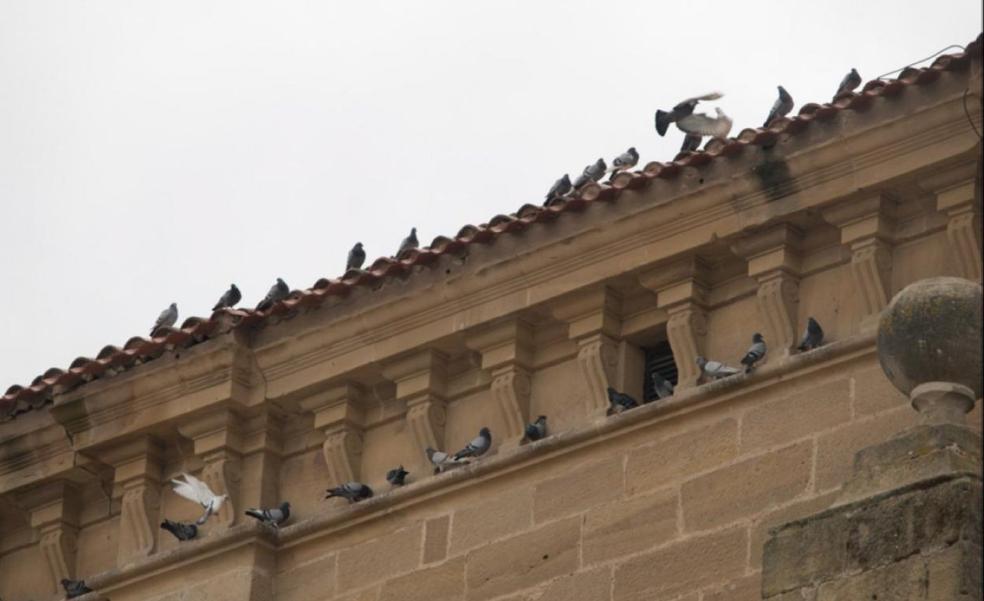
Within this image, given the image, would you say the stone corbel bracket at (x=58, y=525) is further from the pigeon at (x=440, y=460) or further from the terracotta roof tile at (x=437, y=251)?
the pigeon at (x=440, y=460)

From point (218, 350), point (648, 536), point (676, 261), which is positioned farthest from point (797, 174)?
point (218, 350)

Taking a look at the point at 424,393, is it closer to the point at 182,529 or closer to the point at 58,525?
the point at 182,529

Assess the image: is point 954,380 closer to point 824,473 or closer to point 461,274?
point 824,473

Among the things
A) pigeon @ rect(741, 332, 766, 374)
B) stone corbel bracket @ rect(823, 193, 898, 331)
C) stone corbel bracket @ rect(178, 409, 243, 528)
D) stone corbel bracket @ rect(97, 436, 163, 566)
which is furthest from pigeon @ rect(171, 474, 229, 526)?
stone corbel bracket @ rect(823, 193, 898, 331)

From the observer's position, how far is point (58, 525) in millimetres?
17203

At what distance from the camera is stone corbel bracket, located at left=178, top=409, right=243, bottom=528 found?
16.4 m

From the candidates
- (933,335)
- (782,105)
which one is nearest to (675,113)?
(782,105)

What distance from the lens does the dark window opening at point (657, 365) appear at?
15188mm

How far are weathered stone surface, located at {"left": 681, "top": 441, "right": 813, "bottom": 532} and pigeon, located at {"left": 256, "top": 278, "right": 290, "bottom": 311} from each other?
2793mm

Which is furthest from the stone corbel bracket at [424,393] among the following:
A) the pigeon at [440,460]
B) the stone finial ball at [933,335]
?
the stone finial ball at [933,335]

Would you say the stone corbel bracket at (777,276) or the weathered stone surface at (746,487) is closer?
the weathered stone surface at (746,487)

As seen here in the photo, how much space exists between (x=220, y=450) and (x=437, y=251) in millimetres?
1625

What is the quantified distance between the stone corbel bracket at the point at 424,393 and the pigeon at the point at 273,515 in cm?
79

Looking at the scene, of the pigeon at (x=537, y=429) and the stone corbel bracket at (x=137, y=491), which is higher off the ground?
the stone corbel bracket at (x=137, y=491)
